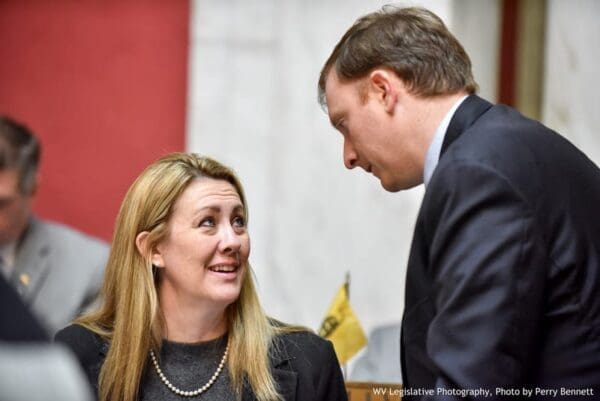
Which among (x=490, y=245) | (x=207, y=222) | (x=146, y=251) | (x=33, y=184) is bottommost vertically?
(x=33, y=184)

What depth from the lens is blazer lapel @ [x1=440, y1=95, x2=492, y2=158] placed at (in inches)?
101

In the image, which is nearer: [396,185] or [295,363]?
[396,185]

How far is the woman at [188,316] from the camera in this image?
338 centimetres

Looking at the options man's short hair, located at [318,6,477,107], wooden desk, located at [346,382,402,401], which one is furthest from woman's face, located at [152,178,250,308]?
man's short hair, located at [318,6,477,107]

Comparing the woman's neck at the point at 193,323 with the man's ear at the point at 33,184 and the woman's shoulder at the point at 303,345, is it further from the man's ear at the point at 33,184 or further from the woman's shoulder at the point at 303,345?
the man's ear at the point at 33,184

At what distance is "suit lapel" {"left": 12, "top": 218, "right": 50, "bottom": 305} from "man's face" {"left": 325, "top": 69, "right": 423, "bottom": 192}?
96.8 inches

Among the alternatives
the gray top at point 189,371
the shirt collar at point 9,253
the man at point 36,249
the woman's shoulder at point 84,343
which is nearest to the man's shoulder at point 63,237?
the man at point 36,249

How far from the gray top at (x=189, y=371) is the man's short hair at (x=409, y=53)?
102cm

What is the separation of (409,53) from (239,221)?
1058 mm

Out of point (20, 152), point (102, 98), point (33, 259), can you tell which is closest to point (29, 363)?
point (20, 152)

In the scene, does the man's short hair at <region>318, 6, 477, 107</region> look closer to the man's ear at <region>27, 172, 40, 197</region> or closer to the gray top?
the gray top

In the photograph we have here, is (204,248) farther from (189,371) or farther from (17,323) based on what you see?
(17,323)

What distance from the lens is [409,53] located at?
108 inches

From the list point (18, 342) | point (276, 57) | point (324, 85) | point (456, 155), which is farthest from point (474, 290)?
point (276, 57)
